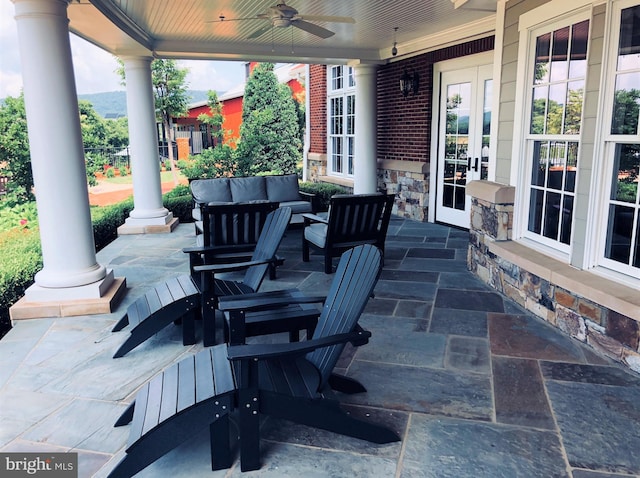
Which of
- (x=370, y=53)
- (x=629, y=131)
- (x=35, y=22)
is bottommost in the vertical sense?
(x=629, y=131)

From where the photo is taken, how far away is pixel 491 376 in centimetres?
300

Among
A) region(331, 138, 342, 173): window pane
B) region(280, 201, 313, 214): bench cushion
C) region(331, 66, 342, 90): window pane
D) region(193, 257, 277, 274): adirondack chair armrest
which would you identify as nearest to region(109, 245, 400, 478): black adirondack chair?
region(193, 257, 277, 274): adirondack chair armrest

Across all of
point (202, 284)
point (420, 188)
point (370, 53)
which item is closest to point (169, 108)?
point (370, 53)

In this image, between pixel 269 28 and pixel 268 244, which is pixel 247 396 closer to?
pixel 268 244

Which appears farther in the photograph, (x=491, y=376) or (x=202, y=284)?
(x=202, y=284)

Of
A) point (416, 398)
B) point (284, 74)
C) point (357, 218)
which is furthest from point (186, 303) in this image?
point (284, 74)

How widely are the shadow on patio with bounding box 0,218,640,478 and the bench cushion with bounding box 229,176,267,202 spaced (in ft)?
9.98

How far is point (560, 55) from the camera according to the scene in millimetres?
3758

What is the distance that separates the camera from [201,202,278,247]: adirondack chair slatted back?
4.55m

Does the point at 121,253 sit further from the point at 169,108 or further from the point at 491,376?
the point at 169,108

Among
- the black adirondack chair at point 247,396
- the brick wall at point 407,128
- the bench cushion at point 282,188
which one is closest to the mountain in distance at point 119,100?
the bench cushion at point 282,188

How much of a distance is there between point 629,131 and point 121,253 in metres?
5.28

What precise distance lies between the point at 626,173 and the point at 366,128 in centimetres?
567

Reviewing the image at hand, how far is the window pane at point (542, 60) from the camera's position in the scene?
12.8 ft
